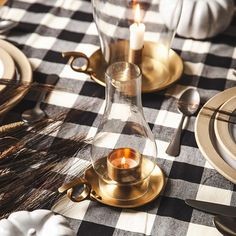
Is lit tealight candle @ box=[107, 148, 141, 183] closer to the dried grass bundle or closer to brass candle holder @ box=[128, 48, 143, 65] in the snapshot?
the dried grass bundle

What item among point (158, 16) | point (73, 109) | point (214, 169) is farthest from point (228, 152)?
point (158, 16)

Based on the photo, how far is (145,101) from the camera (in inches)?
44.9

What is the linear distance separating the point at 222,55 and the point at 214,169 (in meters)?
0.37

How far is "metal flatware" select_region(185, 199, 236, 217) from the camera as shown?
0.87 metres

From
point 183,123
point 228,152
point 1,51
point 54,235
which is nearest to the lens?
point 54,235

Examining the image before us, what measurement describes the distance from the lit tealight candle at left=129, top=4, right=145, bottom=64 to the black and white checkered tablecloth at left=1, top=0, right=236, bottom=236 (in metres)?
0.09

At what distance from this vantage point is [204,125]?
101 centimetres

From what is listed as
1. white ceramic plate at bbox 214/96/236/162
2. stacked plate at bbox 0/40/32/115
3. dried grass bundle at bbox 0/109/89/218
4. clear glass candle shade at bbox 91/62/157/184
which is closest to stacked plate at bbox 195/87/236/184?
white ceramic plate at bbox 214/96/236/162

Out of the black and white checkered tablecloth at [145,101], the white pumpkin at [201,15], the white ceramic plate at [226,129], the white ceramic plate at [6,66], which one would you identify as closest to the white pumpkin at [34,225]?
the black and white checkered tablecloth at [145,101]

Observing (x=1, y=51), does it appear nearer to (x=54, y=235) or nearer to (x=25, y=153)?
(x=25, y=153)

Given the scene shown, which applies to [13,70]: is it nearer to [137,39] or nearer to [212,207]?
[137,39]

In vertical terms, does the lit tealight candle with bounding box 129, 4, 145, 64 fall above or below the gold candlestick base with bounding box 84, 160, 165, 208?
above

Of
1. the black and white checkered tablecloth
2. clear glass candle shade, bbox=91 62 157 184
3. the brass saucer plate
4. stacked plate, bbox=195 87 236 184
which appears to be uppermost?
clear glass candle shade, bbox=91 62 157 184

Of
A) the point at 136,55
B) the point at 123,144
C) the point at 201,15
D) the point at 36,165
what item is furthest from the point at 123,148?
the point at 201,15
